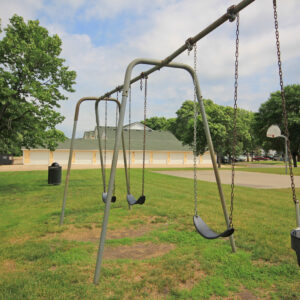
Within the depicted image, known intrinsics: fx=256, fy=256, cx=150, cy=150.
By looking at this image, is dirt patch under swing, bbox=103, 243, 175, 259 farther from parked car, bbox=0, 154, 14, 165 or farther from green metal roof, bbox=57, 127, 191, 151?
parked car, bbox=0, 154, 14, 165

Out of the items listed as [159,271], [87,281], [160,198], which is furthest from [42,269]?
[160,198]

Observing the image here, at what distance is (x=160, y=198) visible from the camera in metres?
8.98

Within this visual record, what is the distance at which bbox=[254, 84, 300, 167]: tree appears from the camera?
3086 cm

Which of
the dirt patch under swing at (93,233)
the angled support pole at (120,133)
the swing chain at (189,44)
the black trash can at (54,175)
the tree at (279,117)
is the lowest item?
the dirt patch under swing at (93,233)

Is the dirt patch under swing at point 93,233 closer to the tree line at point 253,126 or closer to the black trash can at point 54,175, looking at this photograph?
the black trash can at point 54,175

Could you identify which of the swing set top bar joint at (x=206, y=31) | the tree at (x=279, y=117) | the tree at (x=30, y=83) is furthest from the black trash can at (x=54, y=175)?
the tree at (x=279, y=117)

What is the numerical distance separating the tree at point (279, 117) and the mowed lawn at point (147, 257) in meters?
28.0

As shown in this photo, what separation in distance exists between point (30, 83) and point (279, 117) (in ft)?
99.4

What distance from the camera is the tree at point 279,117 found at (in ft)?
101

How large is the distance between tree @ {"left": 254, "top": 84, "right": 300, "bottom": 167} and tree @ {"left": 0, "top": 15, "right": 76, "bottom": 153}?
88.9ft

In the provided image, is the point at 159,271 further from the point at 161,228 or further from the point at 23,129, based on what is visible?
the point at 23,129

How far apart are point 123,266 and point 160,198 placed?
17.9ft

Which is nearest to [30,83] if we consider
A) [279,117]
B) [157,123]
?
[279,117]

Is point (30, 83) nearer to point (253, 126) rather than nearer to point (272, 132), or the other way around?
point (272, 132)
